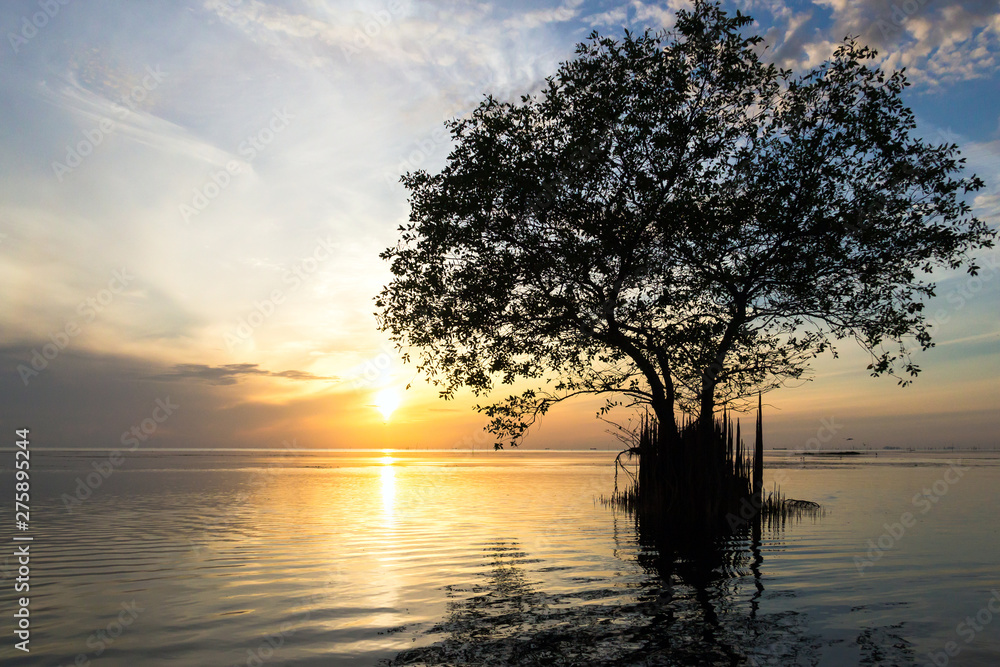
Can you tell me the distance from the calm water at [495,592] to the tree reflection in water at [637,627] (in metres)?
0.04

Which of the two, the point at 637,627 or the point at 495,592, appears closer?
the point at 637,627

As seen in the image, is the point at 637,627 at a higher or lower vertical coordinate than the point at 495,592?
higher

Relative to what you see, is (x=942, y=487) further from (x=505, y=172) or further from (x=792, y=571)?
(x=505, y=172)

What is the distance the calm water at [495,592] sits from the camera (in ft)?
26.2

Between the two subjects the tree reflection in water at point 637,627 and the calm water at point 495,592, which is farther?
the calm water at point 495,592

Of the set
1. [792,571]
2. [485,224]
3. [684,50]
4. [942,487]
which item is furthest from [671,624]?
[942,487]

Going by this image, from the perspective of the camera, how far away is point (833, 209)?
19188 millimetres

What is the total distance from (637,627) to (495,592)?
3.06m

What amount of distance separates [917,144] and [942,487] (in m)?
27.0

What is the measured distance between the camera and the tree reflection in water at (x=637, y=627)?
7.62 m

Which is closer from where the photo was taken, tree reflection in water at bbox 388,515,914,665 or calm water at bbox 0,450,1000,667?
tree reflection in water at bbox 388,515,914,665

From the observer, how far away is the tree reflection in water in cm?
762

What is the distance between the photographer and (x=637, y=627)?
8.81m

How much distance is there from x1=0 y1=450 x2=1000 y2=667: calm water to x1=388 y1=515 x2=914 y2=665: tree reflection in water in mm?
44
